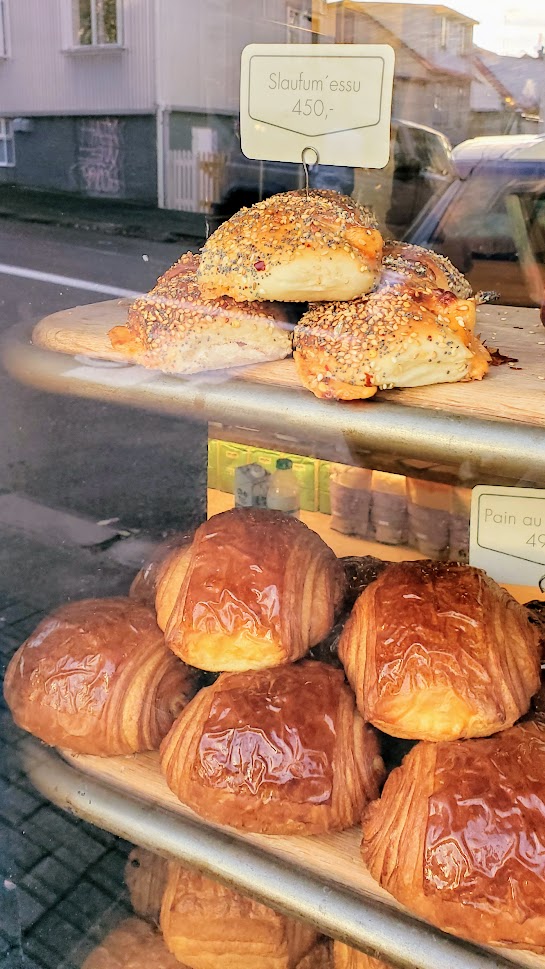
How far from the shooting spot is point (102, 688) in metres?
1.20

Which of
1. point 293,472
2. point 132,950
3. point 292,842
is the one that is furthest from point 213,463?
point 132,950

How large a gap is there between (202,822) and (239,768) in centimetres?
14

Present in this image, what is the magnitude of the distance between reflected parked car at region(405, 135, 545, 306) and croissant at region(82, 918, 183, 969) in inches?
47.9

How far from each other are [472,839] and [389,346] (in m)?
0.57

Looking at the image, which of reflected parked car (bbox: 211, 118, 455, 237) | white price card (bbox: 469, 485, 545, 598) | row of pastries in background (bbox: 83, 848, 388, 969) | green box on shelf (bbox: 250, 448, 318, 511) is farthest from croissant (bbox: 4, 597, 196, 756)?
reflected parked car (bbox: 211, 118, 455, 237)

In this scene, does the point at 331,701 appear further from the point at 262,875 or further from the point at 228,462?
the point at 228,462

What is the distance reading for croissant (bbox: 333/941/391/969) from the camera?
1.22 m

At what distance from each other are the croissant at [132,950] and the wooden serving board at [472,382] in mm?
1001

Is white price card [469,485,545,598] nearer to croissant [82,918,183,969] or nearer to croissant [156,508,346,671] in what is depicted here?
croissant [156,508,346,671]

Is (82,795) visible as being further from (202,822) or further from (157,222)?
(157,222)

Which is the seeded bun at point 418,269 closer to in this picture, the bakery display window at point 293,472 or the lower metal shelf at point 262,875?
the bakery display window at point 293,472

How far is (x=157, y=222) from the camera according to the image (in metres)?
1.30

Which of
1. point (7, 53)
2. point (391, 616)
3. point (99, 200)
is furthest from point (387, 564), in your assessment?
point (7, 53)

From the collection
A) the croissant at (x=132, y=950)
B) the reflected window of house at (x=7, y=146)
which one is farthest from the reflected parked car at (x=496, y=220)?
the croissant at (x=132, y=950)
